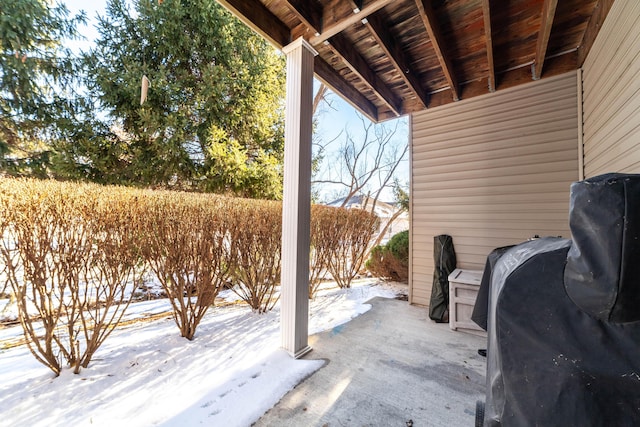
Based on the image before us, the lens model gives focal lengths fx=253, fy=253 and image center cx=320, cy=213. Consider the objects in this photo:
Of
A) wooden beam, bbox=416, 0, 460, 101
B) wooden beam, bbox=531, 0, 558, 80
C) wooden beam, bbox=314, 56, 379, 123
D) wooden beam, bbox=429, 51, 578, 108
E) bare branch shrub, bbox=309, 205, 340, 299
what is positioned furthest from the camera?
bare branch shrub, bbox=309, 205, 340, 299

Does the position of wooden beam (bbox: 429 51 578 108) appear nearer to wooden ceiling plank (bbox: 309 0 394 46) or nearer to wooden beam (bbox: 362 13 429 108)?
wooden beam (bbox: 362 13 429 108)

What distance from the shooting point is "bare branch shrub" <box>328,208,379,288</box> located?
4941 millimetres

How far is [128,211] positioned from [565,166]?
455 centimetres

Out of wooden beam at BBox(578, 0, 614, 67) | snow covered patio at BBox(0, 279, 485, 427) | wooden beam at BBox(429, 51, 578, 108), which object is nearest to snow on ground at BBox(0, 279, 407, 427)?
snow covered patio at BBox(0, 279, 485, 427)

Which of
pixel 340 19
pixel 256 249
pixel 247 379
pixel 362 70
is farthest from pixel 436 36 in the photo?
pixel 247 379

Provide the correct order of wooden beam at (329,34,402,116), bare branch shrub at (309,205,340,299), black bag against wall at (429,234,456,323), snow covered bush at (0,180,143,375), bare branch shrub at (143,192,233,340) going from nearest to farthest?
snow covered bush at (0,180,143,375), bare branch shrub at (143,192,233,340), wooden beam at (329,34,402,116), black bag against wall at (429,234,456,323), bare branch shrub at (309,205,340,299)

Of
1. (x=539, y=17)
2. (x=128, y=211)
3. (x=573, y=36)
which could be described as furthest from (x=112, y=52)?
(x=573, y=36)

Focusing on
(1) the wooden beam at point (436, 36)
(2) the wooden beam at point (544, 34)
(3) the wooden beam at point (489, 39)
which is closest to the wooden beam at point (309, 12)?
(1) the wooden beam at point (436, 36)

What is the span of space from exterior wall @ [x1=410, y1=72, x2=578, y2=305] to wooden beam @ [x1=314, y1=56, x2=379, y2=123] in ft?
2.35

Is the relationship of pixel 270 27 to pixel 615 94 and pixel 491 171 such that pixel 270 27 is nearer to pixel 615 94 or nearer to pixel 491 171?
pixel 615 94

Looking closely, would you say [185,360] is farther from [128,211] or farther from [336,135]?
[336,135]

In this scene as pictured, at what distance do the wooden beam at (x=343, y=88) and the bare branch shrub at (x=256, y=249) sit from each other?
1.76 metres

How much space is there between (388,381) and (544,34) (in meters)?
3.37

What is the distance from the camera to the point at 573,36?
2652 mm
